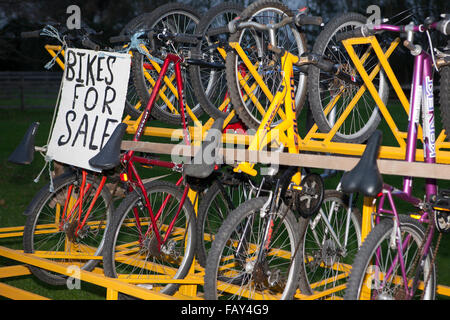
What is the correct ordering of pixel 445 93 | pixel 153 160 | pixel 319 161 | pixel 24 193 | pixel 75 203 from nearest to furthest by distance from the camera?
1. pixel 319 161
2. pixel 445 93
3. pixel 153 160
4. pixel 75 203
5. pixel 24 193

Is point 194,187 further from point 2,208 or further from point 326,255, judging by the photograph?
point 2,208

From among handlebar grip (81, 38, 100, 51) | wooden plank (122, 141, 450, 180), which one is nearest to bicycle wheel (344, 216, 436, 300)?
wooden plank (122, 141, 450, 180)

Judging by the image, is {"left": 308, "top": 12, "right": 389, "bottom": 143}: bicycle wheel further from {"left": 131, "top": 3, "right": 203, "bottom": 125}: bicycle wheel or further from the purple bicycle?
{"left": 131, "top": 3, "right": 203, "bottom": 125}: bicycle wheel

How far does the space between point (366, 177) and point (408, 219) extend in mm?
484

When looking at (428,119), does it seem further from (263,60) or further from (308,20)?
(263,60)

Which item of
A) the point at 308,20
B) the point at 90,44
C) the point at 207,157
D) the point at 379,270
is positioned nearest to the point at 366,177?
the point at 379,270

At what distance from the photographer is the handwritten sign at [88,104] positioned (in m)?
3.95

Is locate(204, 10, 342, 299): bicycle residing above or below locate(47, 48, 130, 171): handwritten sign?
below

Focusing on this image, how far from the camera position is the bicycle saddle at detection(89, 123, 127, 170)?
3.62 metres

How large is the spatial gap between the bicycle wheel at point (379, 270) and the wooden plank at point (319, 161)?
0.80 feet

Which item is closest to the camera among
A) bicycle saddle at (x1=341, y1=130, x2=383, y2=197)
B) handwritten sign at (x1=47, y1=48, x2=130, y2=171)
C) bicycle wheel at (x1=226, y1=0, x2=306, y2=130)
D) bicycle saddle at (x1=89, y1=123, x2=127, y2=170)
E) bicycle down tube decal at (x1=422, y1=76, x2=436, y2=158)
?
bicycle saddle at (x1=341, y1=130, x2=383, y2=197)

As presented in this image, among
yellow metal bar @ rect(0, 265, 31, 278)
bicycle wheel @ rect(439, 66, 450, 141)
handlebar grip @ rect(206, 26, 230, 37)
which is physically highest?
handlebar grip @ rect(206, 26, 230, 37)

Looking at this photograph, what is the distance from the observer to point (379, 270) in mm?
2938

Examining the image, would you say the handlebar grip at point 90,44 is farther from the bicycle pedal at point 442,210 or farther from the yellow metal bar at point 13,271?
the bicycle pedal at point 442,210
